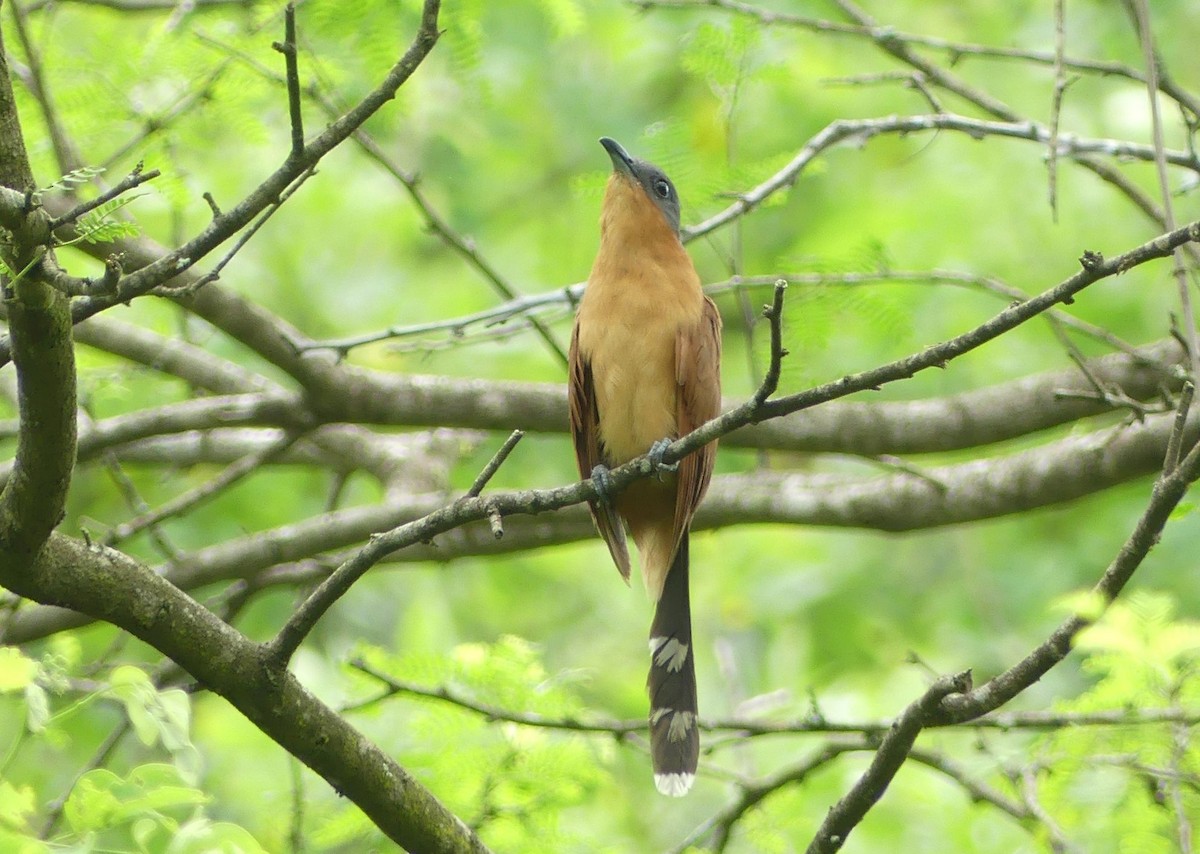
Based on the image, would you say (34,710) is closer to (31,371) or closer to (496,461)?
(31,371)

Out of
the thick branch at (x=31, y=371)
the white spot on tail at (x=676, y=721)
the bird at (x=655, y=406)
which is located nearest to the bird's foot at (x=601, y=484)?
the bird at (x=655, y=406)

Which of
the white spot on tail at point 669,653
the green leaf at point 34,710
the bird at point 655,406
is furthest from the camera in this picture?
the white spot on tail at point 669,653

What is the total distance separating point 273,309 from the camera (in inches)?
393

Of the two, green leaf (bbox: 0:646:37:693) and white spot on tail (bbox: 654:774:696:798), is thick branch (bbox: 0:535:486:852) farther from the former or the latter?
white spot on tail (bbox: 654:774:696:798)

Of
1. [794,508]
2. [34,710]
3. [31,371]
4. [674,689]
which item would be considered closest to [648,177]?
[794,508]

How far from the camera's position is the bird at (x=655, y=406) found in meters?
4.97

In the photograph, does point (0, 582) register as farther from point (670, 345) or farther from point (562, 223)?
point (562, 223)

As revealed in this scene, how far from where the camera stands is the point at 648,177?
5707 mm

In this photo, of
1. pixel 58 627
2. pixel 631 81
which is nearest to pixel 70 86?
pixel 58 627

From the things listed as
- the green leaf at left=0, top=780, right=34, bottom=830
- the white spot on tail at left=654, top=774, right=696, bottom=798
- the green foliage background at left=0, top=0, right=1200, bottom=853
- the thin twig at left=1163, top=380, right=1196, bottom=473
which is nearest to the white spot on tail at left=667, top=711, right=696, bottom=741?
the white spot on tail at left=654, top=774, right=696, bottom=798

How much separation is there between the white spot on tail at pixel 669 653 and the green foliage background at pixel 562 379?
1.33 feet

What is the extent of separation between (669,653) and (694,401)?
3.32 feet

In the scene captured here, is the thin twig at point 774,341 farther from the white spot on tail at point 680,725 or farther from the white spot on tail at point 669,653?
the white spot on tail at point 669,653

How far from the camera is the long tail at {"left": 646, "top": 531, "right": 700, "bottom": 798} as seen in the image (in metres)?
4.80
